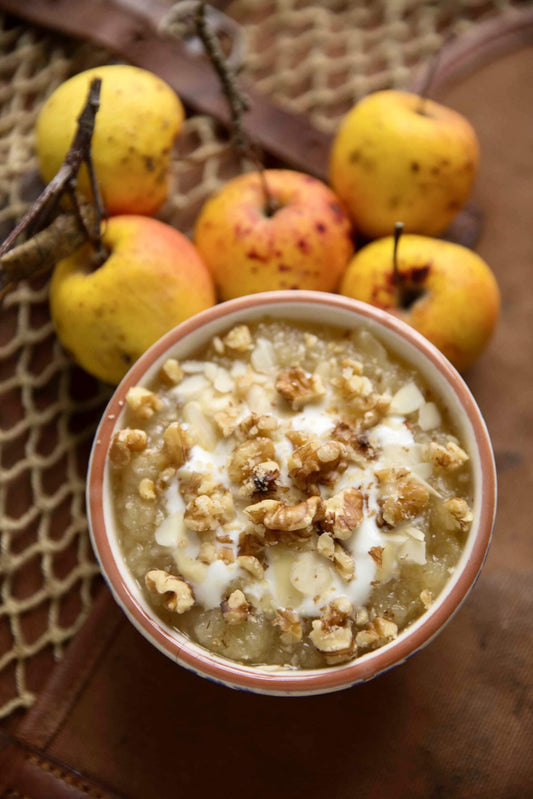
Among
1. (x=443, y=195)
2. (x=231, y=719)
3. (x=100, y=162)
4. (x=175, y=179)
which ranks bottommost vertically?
(x=231, y=719)

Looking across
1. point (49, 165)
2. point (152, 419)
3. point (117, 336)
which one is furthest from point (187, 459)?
point (49, 165)

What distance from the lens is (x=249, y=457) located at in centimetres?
83

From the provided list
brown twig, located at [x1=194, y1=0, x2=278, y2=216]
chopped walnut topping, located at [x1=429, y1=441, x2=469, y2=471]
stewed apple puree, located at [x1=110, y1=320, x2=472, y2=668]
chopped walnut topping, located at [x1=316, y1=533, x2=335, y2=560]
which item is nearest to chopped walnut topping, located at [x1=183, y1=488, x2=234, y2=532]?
stewed apple puree, located at [x1=110, y1=320, x2=472, y2=668]

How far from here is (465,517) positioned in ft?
2.68

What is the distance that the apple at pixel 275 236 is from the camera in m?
1.07

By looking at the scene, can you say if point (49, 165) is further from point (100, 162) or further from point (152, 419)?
point (152, 419)

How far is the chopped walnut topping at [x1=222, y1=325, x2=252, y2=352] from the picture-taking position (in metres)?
0.93

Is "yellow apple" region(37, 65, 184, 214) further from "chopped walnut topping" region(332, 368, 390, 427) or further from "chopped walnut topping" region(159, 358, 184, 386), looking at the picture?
"chopped walnut topping" region(332, 368, 390, 427)

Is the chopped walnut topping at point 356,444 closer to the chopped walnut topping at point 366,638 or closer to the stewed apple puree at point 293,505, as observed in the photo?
the stewed apple puree at point 293,505

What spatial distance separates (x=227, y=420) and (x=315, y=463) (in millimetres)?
126

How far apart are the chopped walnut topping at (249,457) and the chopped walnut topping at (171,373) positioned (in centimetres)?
14

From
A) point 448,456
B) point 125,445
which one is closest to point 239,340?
point 125,445

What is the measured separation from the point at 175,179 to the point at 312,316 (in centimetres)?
46

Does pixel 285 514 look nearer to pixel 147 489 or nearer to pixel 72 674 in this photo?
pixel 147 489
